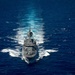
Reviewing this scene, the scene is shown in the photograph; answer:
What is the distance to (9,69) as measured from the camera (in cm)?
18550

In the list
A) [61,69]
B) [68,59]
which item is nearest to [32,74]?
[61,69]

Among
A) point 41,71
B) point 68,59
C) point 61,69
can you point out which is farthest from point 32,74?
point 68,59

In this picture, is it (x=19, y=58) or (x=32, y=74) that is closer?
(x=32, y=74)

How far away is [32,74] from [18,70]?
34.0 ft

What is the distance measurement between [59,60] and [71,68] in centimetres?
1391

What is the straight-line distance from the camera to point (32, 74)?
180m

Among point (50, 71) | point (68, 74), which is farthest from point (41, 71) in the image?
point (68, 74)

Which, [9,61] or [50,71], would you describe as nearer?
[50,71]

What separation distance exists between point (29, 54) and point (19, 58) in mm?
7996

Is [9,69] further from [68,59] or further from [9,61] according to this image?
[68,59]

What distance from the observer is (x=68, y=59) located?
648 ft

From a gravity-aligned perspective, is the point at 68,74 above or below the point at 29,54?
below

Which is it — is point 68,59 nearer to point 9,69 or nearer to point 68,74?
point 68,74

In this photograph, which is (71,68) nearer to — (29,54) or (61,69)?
(61,69)
